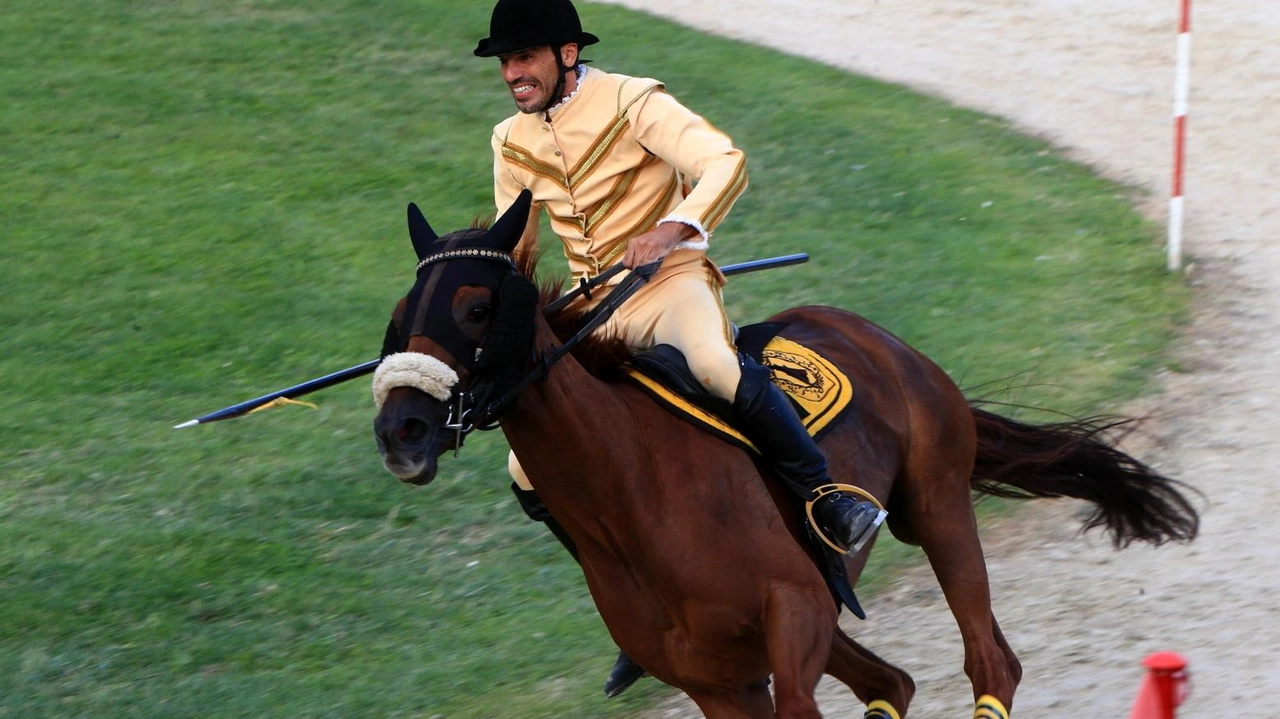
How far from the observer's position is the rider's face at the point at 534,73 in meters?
4.62

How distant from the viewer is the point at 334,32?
1650 centimetres

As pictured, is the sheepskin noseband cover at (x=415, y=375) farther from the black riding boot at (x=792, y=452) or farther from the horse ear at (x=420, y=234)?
the black riding boot at (x=792, y=452)

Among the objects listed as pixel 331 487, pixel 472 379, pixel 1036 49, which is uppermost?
pixel 472 379

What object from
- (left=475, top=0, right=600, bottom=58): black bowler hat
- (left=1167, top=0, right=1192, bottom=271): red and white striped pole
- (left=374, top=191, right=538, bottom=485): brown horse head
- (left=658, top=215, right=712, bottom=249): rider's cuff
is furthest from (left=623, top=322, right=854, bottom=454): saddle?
(left=1167, top=0, right=1192, bottom=271): red and white striped pole

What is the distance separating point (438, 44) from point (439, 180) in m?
3.52

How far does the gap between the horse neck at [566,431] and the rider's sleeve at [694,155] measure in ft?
1.87

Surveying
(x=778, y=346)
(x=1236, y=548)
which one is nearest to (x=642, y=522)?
(x=778, y=346)

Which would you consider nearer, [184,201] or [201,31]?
[184,201]

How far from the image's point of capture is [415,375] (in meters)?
3.66

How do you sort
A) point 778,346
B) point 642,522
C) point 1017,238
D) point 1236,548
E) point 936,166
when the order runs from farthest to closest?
1. point 936,166
2. point 1017,238
3. point 1236,548
4. point 778,346
5. point 642,522

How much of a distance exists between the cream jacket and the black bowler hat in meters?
0.25

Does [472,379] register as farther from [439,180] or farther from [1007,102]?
[1007,102]

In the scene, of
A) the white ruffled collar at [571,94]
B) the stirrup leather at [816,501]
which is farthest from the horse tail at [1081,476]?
the white ruffled collar at [571,94]

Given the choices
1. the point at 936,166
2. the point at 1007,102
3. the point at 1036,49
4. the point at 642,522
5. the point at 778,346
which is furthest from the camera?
the point at 1036,49
